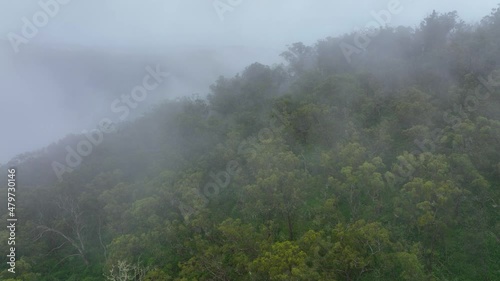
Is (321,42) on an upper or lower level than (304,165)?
upper

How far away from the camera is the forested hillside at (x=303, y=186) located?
2209 centimetres

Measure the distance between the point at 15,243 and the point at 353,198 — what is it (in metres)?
27.4

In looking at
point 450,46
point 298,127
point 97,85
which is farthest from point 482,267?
point 97,85

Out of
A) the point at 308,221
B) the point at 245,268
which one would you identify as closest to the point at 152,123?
the point at 308,221

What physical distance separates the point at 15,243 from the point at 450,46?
48.1 m

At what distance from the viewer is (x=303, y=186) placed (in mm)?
27766

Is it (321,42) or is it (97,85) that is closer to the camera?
(321,42)

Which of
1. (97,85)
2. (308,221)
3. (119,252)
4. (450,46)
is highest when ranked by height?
(97,85)

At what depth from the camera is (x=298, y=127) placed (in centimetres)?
3653

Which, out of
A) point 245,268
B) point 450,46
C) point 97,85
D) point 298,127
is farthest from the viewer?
point 97,85

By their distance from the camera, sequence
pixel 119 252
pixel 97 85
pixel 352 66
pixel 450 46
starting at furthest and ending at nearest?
pixel 97 85, pixel 352 66, pixel 450 46, pixel 119 252

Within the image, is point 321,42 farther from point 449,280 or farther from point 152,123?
point 449,280

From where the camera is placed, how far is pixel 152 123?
48250 millimetres

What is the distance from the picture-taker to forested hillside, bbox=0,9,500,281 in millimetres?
22094
